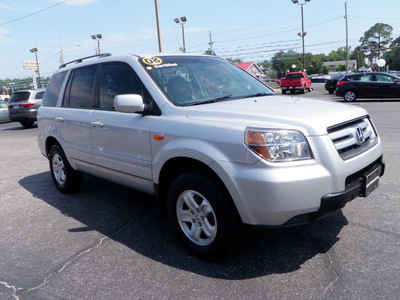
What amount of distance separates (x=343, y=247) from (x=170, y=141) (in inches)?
70.5

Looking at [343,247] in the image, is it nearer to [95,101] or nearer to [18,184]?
[95,101]

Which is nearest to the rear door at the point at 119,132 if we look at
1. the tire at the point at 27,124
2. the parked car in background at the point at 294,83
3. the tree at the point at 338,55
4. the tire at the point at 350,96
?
the tire at the point at 27,124

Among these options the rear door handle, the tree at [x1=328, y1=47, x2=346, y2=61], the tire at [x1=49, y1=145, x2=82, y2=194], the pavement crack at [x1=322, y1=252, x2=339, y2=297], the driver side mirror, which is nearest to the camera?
the pavement crack at [x1=322, y1=252, x2=339, y2=297]

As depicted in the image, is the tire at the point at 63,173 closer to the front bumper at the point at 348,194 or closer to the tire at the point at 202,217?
the tire at the point at 202,217

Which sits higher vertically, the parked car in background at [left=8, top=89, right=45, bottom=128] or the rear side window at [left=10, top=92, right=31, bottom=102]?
the rear side window at [left=10, top=92, right=31, bottom=102]

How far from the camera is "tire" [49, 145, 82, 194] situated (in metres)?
5.04

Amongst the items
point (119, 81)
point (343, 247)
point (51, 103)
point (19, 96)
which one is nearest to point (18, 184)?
point (51, 103)

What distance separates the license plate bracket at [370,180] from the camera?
9.49 feet

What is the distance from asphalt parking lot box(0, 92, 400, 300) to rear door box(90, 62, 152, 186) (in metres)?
0.65

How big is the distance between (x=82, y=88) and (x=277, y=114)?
275 cm

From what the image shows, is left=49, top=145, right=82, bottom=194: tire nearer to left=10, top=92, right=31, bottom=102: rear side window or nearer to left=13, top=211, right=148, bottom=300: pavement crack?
left=13, top=211, right=148, bottom=300: pavement crack

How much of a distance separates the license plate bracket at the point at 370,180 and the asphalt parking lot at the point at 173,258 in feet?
1.78

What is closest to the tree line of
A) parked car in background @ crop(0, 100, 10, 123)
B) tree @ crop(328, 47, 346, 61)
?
tree @ crop(328, 47, 346, 61)

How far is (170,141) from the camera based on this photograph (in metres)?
3.15
